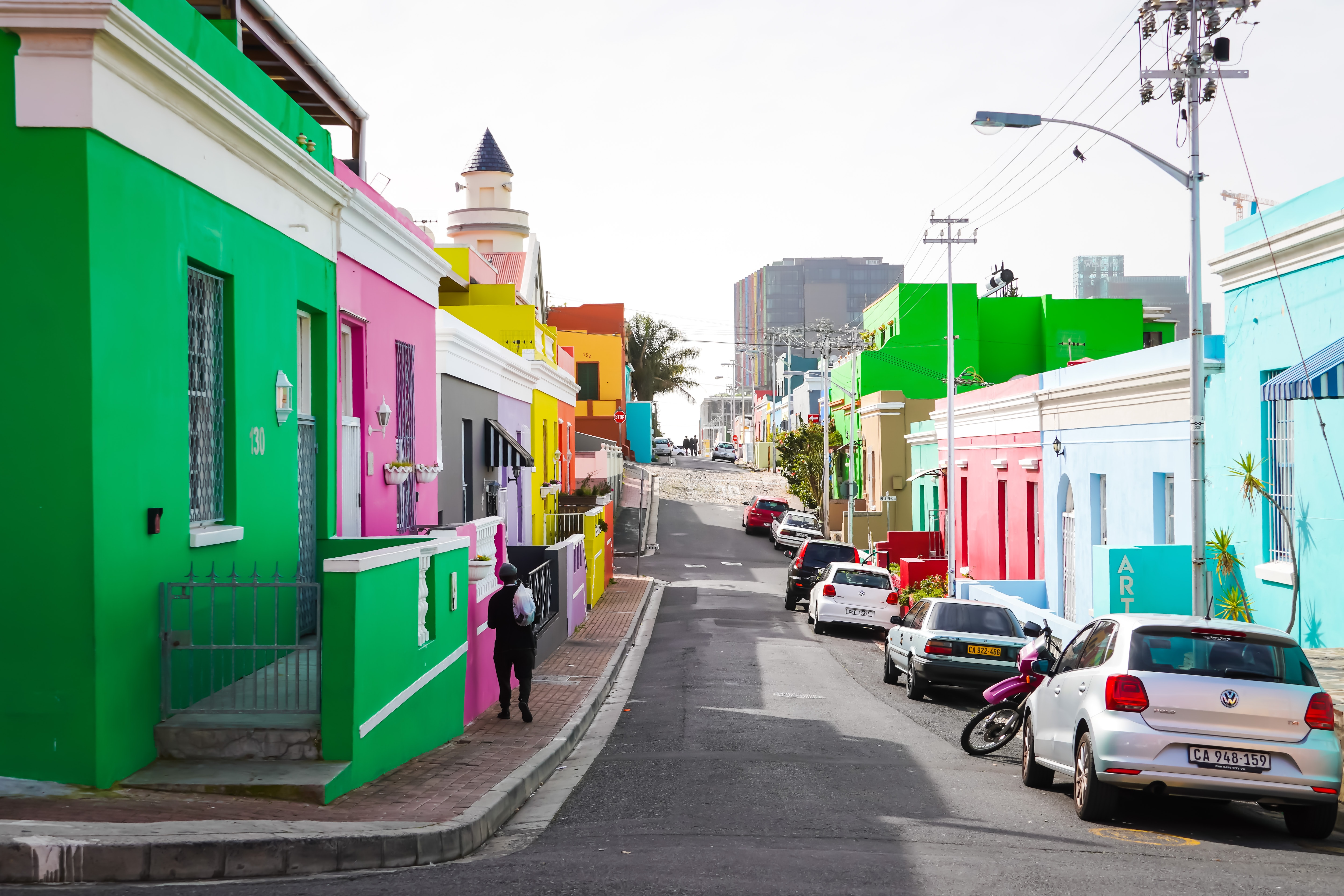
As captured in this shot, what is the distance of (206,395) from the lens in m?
9.37

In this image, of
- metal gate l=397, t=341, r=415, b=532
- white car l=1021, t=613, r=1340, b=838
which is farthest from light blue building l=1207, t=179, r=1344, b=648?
metal gate l=397, t=341, r=415, b=532

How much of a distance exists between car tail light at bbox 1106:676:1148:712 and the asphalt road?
884 millimetres

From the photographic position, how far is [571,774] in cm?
1082

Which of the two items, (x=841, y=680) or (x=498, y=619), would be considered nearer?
(x=498, y=619)

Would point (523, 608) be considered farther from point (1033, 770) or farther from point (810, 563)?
point (810, 563)

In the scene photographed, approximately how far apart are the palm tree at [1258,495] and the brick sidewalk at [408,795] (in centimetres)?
836

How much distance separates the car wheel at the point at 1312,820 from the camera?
836cm

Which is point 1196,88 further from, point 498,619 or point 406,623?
point 406,623

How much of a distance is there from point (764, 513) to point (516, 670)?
124 feet

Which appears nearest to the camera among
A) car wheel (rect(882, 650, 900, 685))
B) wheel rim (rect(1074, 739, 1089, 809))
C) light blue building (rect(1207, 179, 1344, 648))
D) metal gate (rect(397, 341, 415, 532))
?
wheel rim (rect(1074, 739, 1089, 809))

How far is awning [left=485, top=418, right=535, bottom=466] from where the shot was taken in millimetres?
22141

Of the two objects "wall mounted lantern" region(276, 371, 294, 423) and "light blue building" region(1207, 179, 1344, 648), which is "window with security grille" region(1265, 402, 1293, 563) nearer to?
"light blue building" region(1207, 179, 1344, 648)

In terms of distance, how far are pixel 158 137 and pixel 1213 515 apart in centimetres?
1395

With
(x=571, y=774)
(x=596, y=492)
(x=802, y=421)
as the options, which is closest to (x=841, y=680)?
(x=571, y=774)
